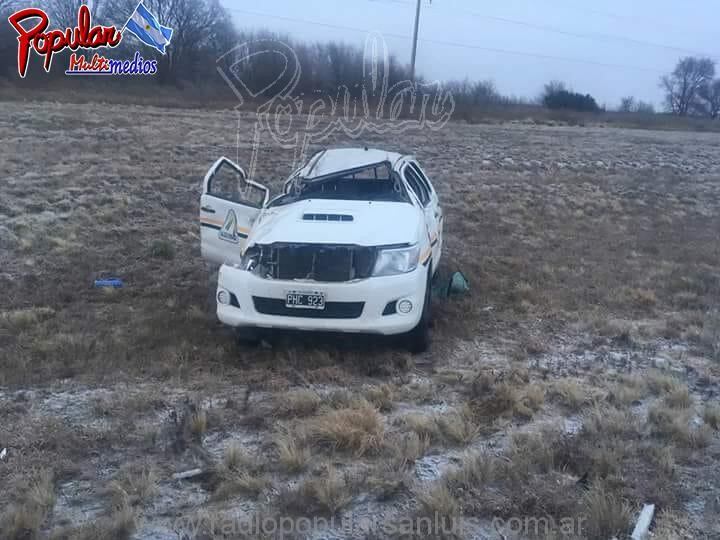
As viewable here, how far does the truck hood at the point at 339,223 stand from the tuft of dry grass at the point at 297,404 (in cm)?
131

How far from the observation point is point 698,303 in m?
7.73

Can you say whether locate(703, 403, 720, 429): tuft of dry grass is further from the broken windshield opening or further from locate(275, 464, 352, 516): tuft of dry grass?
the broken windshield opening

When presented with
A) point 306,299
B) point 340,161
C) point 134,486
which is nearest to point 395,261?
point 306,299

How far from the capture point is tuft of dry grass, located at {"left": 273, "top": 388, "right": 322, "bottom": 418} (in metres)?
4.73

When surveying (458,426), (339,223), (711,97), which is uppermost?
(711,97)

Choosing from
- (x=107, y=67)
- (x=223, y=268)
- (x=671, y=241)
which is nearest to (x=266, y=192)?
(x=223, y=268)

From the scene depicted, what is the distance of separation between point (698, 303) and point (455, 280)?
259cm

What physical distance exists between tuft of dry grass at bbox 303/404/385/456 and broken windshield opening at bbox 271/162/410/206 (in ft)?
9.68

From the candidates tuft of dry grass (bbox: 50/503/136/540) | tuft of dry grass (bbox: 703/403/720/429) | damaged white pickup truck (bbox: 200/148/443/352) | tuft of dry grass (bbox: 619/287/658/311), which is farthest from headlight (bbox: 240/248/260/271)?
tuft of dry grass (bbox: 619/287/658/311)

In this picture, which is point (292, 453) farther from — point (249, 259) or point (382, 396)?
point (249, 259)

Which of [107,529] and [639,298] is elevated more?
[639,298]

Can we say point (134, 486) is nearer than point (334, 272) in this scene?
Yes

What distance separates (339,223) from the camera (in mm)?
6137

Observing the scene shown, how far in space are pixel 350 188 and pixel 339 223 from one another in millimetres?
1396
